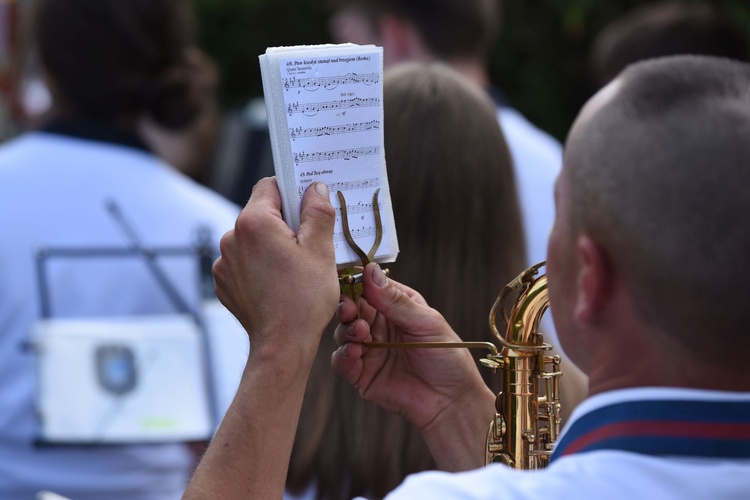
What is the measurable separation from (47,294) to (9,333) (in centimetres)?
13

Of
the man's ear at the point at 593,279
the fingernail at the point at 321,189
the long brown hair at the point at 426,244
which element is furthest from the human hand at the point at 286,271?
the long brown hair at the point at 426,244

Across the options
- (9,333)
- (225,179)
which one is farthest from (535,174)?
(225,179)

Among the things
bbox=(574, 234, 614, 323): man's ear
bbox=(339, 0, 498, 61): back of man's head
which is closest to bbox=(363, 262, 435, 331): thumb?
bbox=(574, 234, 614, 323): man's ear

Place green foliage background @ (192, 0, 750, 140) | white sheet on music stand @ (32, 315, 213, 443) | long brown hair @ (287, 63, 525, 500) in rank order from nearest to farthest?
1. long brown hair @ (287, 63, 525, 500)
2. white sheet on music stand @ (32, 315, 213, 443)
3. green foliage background @ (192, 0, 750, 140)

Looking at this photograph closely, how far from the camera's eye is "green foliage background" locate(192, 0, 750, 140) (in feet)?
25.1

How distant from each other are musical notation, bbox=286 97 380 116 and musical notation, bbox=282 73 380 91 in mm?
20

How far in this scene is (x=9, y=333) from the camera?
2568 millimetres

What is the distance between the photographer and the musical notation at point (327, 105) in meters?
1.34

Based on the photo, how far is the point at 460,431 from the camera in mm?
1648

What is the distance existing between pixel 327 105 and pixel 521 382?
0.50 metres

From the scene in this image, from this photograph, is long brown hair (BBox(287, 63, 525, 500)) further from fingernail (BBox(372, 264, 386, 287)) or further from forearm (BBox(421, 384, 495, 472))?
fingernail (BBox(372, 264, 386, 287))

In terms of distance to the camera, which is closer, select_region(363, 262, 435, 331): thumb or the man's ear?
the man's ear

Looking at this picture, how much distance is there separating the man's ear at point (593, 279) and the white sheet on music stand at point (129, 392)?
156cm

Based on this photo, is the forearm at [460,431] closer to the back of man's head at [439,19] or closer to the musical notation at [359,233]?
the musical notation at [359,233]
